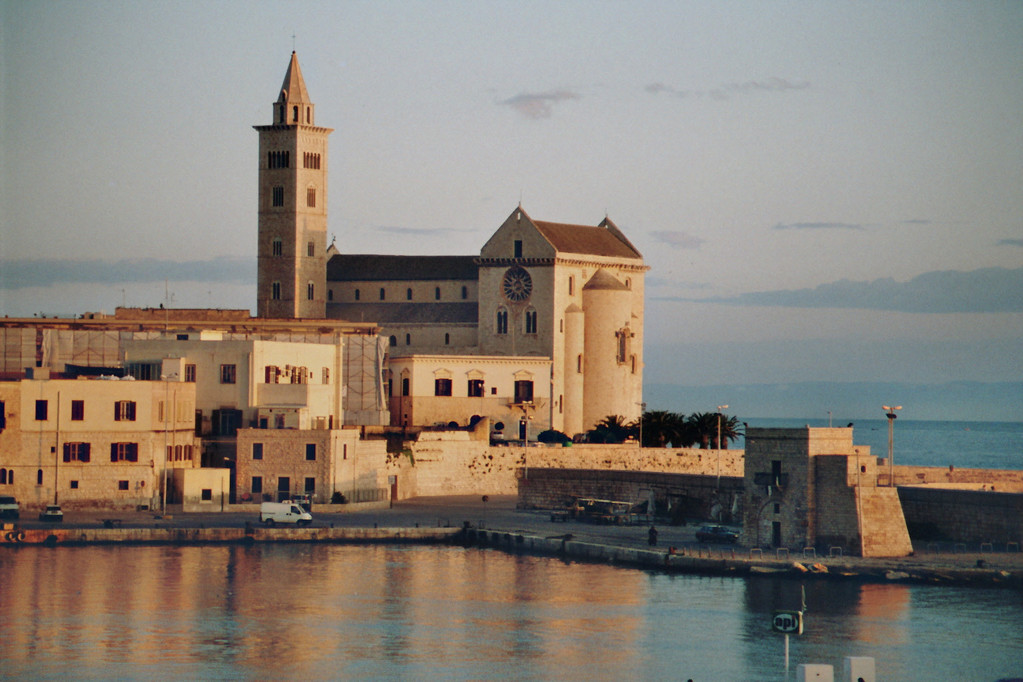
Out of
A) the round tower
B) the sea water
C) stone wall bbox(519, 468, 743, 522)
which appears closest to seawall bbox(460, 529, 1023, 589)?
the sea water

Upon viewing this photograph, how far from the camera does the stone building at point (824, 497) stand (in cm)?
6394

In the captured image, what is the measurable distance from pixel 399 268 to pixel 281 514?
43.5 meters

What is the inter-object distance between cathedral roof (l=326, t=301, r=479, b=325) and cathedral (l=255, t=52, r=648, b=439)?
9 centimetres

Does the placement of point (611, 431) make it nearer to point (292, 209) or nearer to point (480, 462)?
point (480, 462)

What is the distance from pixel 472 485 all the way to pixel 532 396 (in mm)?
13167

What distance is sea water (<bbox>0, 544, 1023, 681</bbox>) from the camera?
4897 centimetres

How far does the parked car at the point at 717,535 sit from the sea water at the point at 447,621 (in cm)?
577

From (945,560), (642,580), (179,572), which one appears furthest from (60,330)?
(945,560)

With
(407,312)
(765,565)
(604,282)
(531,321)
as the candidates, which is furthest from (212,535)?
(407,312)

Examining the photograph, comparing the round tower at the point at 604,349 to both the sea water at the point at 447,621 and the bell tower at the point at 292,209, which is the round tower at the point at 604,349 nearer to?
the bell tower at the point at 292,209

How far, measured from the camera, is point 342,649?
2021 inches

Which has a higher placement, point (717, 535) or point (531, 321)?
point (531, 321)

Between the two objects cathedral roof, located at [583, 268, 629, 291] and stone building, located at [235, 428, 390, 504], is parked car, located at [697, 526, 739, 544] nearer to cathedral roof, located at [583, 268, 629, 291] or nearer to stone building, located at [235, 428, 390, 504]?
stone building, located at [235, 428, 390, 504]

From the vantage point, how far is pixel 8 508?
7381cm
